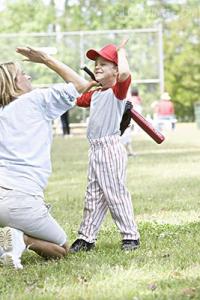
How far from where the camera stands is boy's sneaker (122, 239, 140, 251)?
19.5ft

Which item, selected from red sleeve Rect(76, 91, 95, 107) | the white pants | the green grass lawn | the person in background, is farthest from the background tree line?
the white pants

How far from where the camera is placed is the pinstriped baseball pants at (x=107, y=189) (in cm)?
603

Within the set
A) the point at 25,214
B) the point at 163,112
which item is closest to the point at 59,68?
the point at 25,214

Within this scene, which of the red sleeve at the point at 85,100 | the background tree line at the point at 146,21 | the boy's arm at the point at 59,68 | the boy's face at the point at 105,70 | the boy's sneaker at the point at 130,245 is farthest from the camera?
the background tree line at the point at 146,21

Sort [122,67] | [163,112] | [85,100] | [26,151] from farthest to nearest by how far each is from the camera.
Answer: [163,112] → [85,100] → [122,67] → [26,151]

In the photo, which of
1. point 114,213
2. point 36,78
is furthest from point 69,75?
point 36,78

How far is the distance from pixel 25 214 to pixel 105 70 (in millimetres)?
1402

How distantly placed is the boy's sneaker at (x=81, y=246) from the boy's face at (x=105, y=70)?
1.22 metres

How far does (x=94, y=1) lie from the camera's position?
51.8 meters

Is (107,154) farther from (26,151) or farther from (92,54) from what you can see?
(26,151)

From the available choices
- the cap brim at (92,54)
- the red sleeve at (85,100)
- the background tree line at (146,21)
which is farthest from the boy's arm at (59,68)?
the background tree line at (146,21)

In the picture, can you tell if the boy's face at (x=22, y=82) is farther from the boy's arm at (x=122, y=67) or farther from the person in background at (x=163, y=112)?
the person in background at (x=163, y=112)

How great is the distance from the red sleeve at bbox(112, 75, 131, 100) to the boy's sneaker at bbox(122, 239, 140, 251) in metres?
1.09

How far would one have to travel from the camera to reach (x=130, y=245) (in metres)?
5.99
